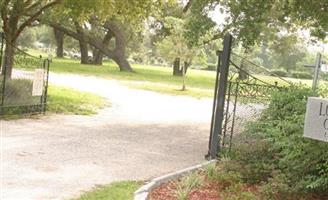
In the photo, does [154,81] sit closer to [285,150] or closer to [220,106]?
[220,106]

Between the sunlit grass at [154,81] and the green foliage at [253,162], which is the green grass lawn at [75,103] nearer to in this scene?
the sunlit grass at [154,81]

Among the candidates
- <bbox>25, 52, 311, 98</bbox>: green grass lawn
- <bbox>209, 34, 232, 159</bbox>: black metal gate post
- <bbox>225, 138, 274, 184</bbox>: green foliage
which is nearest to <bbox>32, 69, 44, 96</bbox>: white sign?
<bbox>209, 34, 232, 159</bbox>: black metal gate post

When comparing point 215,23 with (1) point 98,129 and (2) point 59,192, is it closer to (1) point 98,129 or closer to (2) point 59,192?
(1) point 98,129

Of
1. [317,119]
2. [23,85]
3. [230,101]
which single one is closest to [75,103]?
[23,85]

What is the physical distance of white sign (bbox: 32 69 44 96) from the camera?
46.7 feet

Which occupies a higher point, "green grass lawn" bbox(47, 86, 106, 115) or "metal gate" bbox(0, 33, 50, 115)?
"metal gate" bbox(0, 33, 50, 115)

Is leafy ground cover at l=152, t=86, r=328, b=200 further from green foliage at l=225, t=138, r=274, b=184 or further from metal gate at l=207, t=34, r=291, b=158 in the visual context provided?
metal gate at l=207, t=34, r=291, b=158

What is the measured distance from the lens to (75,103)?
1747 centimetres

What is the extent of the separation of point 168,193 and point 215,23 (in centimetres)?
769

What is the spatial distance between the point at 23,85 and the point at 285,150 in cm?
963

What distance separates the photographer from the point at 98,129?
12906mm

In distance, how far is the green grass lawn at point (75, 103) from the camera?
15.7m

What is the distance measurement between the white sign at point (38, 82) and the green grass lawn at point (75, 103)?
0.92 metres

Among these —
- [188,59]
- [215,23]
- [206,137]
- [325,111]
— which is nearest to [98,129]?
[206,137]
